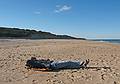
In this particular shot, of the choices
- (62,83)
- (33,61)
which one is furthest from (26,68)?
(62,83)

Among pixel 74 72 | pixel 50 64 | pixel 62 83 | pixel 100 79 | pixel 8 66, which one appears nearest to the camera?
pixel 62 83

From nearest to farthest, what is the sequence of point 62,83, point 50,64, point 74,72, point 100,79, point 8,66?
point 62,83 → point 100,79 → point 74,72 → point 50,64 → point 8,66

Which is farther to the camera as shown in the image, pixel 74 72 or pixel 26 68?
pixel 26 68

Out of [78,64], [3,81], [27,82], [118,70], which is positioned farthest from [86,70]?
[3,81]

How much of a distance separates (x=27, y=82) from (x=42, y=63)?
2834 millimetres

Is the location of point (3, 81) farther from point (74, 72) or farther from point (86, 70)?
point (86, 70)

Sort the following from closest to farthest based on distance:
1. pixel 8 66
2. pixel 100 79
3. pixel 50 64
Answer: pixel 100 79 < pixel 50 64 < pixel 8 66

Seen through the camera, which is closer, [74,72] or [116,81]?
[116,81]

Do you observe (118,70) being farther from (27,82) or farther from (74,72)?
(27,82)

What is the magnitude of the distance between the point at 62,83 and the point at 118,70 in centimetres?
384

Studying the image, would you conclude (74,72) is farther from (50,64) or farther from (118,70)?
(118,70)

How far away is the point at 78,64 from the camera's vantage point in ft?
42.4

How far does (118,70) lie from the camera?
12367 mm

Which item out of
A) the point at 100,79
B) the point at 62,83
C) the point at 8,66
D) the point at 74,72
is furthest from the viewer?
the point at 8,66
